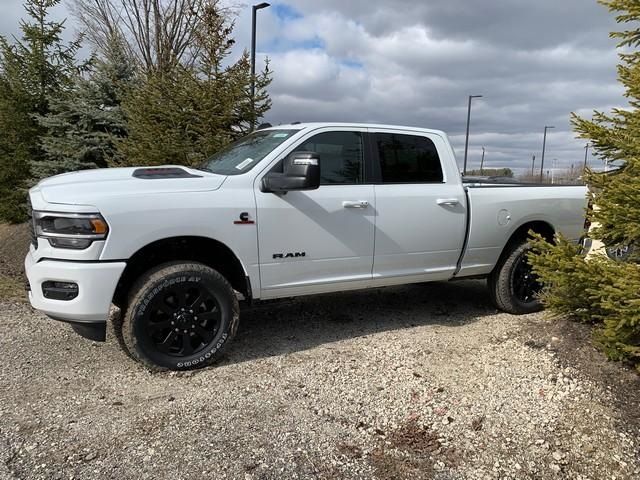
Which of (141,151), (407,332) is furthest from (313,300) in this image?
(141,151)

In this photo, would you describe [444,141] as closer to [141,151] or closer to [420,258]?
[420,258]

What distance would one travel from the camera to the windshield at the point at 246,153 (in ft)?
14.0

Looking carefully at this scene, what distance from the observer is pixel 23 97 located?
1190 centimetres

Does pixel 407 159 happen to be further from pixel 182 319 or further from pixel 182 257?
pixel 182 319

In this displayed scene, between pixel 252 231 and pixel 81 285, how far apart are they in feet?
4.15

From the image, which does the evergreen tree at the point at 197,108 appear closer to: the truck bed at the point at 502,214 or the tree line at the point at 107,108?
the tree line at the point at 107,108

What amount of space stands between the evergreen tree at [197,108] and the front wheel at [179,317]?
5081 millimetres

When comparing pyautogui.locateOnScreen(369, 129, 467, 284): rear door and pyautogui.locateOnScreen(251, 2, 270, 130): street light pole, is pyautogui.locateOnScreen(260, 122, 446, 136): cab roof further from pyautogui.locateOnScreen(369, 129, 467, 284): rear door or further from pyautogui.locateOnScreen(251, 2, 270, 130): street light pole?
pyautogui.locateOnScreen(251, 2, 270, 130): street light pole

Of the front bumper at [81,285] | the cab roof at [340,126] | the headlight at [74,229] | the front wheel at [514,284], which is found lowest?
the front wheel at [514,284]

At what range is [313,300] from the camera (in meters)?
5.96

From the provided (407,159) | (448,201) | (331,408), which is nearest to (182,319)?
(331,408)

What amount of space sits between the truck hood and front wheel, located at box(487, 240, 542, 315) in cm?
316

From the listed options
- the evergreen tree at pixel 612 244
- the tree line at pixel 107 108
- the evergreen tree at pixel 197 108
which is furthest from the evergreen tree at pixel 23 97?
the evergreen tree at pixel 612 244

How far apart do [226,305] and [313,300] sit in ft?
6.98
